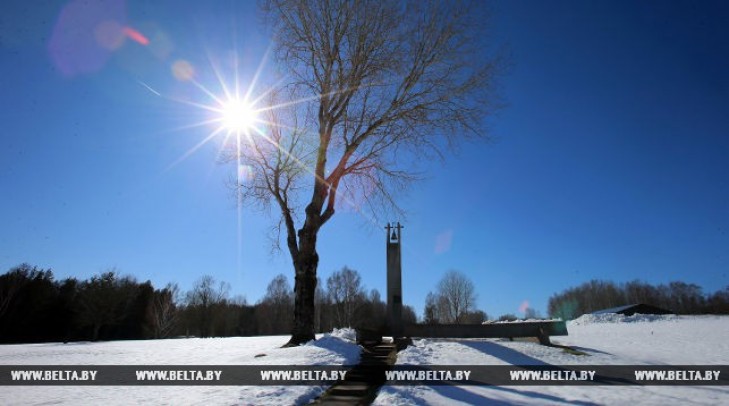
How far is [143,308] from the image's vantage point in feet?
177

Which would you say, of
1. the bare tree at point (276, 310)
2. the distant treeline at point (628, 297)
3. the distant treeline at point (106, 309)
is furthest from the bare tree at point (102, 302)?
the distant treeline at point (628, 297)

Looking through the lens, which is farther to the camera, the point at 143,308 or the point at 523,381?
the point at 143,308

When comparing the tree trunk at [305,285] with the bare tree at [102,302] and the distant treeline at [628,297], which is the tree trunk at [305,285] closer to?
the bare tree at [102,302]

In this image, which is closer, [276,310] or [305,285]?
[305,285]

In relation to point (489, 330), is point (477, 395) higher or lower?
lower

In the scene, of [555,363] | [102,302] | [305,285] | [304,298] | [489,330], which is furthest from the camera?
[102,302]

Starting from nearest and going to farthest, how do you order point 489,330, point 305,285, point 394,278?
point 305,285 → point 489,330 → point 394,278

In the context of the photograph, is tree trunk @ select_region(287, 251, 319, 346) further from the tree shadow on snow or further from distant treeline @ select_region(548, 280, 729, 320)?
distant treeline @ select_region(548, 280, 729, 320)

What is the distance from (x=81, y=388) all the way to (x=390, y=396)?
4909 mm

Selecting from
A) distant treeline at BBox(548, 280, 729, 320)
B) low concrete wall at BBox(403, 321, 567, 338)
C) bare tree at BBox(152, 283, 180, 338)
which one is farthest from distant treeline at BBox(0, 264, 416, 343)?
distant treeline at BBox(548, 280, 729, 320)

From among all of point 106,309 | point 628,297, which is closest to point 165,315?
point 106,309

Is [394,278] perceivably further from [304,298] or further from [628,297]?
[628,297]

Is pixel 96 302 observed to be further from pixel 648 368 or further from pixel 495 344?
pixel 648 368

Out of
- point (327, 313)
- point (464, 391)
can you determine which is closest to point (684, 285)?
point (327, 313)
